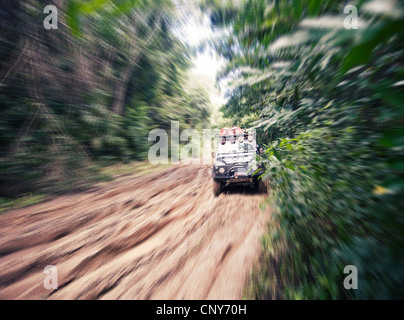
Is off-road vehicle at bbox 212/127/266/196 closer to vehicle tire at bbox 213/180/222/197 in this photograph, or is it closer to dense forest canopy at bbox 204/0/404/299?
vehicle tire at bbox 213/180/222/197

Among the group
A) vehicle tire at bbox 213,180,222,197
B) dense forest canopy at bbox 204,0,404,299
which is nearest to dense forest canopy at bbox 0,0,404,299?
dense forest canopy at bbox 204,0,404,299

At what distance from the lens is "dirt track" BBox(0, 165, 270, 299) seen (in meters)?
2.30

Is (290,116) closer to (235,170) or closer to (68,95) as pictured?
(235,170)

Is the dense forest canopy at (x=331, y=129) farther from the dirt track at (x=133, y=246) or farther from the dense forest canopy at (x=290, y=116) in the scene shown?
the dirt track at (x=133, y=246)

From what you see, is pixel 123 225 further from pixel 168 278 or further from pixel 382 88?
pixel 382 88

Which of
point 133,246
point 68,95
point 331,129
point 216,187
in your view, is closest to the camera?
point 331,129

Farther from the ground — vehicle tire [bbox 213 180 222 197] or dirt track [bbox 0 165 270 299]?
vehicle tire [bbox 213 180 222 197]

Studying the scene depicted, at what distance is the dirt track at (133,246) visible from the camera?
Answer: 2297 mm

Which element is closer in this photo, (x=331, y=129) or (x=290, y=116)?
(x=290, y=116)

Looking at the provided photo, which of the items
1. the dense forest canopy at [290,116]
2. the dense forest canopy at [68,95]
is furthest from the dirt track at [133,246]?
the dense forest canopy at [68,95]

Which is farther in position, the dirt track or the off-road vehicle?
the off-road vehicle

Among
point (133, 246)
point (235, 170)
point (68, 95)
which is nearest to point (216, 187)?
point (235, 170)

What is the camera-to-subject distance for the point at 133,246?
316cm
